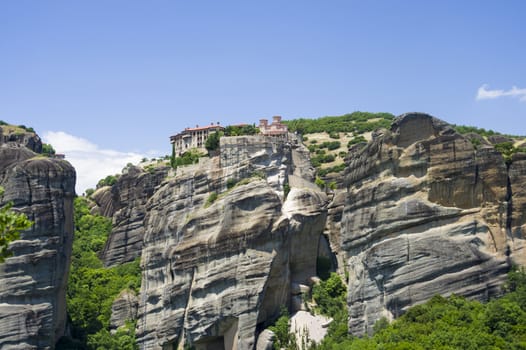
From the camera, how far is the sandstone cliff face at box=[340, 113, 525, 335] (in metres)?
54.7

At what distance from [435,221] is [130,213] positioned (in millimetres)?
50473

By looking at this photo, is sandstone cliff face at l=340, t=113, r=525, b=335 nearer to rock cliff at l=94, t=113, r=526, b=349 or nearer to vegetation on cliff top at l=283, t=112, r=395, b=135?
rock cliff at l=94, t=113, r=526, b=349

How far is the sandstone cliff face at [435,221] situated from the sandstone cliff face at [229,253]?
13073mm

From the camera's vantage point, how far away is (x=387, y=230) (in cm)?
5762

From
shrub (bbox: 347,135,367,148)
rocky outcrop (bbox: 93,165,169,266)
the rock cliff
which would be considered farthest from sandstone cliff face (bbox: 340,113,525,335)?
shrub (bbox: 347,135,367,148)

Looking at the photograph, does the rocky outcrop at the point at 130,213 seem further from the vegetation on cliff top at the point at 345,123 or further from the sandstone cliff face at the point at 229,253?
the vegetation on cliff top at the point at 345,123

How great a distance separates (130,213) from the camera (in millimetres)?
99062

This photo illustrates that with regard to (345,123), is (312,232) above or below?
below

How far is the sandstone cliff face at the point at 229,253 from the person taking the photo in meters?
69.8

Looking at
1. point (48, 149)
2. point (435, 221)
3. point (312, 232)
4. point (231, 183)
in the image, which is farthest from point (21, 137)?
point (435, 221)

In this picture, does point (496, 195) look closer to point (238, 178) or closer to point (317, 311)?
point (317, 311)

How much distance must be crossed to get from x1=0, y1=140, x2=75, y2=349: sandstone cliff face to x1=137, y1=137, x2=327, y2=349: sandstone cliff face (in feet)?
27.0

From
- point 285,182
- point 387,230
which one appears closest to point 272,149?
point 285,182

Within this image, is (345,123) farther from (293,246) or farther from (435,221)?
(435,221)
